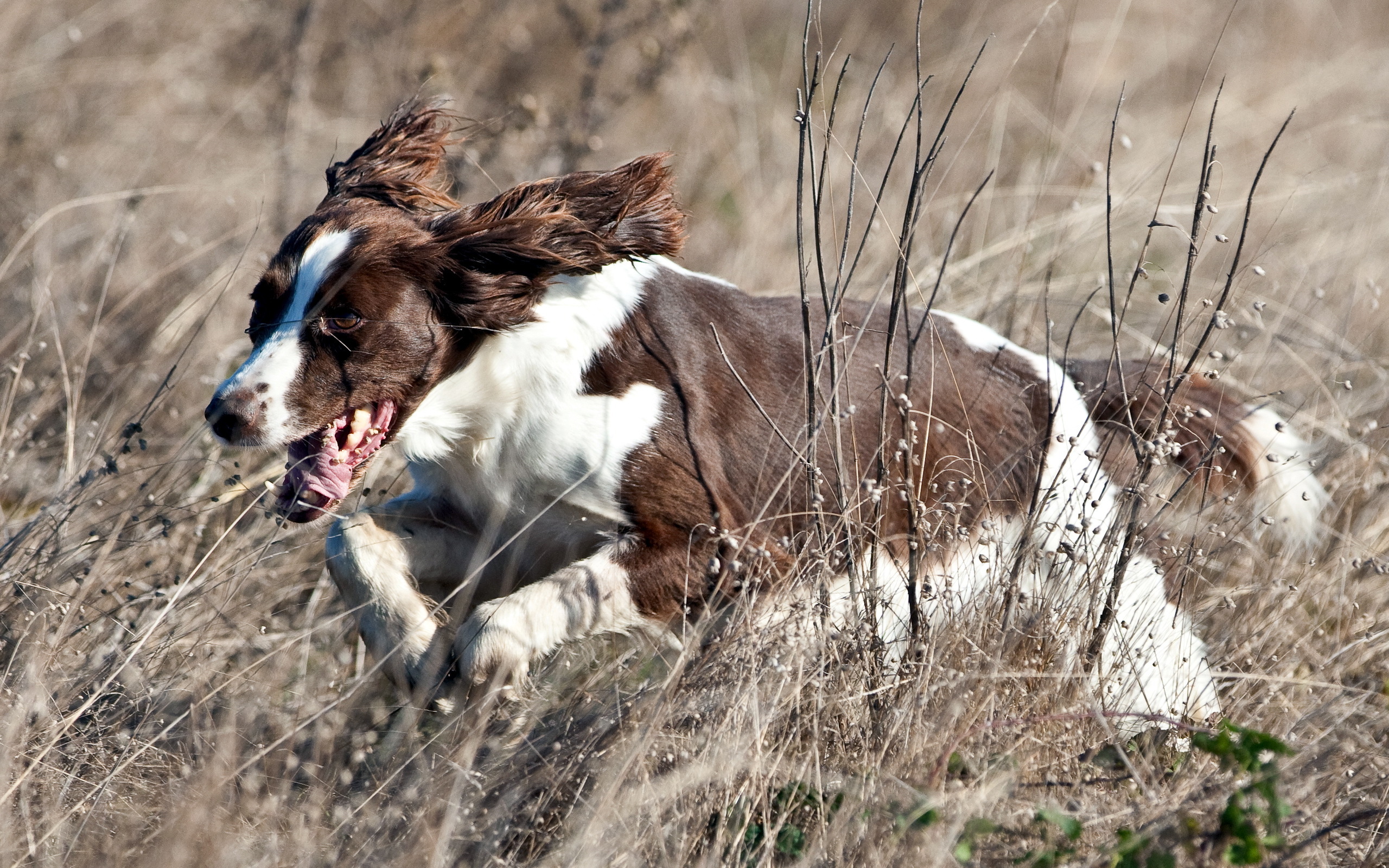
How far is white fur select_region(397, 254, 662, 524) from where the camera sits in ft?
10.0

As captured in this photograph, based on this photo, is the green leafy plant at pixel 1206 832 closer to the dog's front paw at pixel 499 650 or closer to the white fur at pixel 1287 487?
the dog's front paw at pixel 499 650

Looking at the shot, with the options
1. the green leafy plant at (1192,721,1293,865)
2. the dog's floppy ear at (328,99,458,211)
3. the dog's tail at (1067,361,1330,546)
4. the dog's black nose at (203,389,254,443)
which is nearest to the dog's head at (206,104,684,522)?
the dog's black nose at (203,389,254,443)

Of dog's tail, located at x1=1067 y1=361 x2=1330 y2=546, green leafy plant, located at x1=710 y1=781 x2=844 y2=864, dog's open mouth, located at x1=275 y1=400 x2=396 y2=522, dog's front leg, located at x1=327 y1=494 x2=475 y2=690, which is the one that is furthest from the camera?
dog's tail, located at x1=1067 y1=361 x2=1330 y2=546

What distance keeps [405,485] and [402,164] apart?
1.25 meters

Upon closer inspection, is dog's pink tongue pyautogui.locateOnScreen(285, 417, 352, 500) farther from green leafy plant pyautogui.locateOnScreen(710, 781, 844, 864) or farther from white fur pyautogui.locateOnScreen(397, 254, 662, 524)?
green leafy plant pyautogui.locateOnScreen(710, 781, 844, 864)

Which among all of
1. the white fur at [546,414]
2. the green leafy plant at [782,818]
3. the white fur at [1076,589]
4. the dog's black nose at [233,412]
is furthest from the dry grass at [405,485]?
the white fur at [546,414]

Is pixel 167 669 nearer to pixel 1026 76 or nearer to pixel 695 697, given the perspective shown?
pixel 695 697

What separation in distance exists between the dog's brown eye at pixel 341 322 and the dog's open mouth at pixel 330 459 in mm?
195

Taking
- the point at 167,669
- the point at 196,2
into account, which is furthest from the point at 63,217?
the point at 167,669

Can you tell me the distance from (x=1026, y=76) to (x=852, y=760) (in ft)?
25.0

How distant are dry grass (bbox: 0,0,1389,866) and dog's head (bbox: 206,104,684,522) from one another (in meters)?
0.30

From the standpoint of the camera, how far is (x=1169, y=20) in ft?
34.0

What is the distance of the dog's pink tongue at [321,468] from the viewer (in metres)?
2.91

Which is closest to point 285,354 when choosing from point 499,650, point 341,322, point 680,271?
point 341,322
